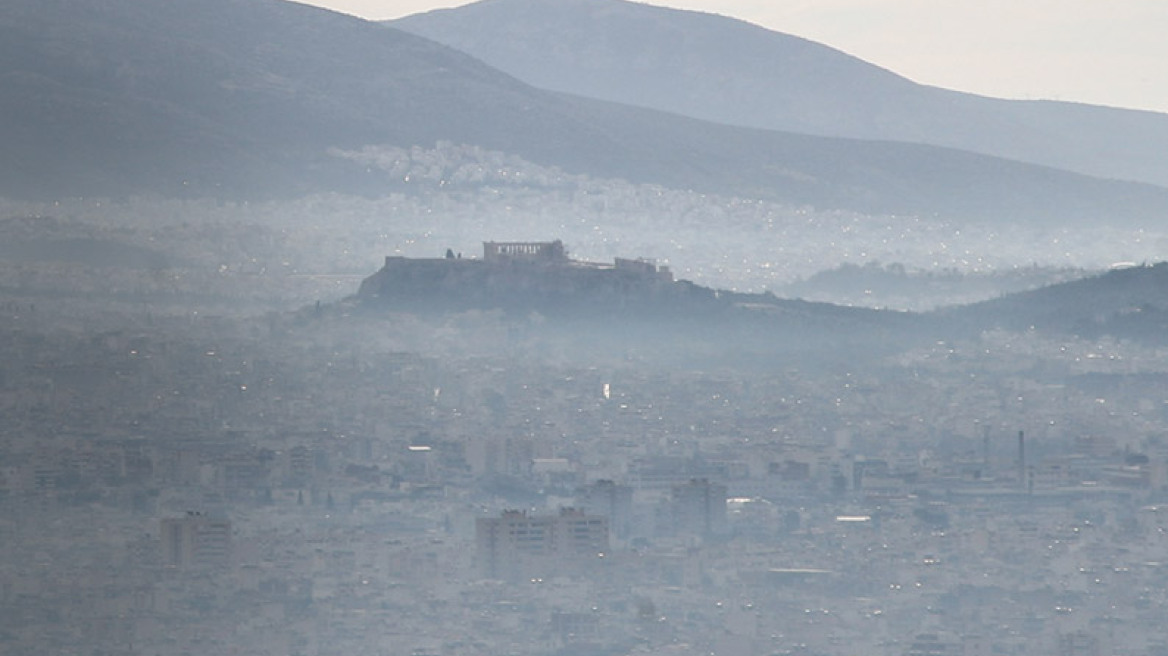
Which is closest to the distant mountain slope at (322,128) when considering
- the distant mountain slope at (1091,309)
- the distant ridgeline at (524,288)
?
the distant ridgeline at (524,288)

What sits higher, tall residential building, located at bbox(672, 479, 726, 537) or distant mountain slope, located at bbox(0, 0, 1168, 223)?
distant mountain slope, located at bbox(0, 0, 1168, 223)

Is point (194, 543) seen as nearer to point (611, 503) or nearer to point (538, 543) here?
point (538, 543)

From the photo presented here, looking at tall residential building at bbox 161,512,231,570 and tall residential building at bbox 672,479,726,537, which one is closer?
tall residential building at bbox 161,512,231,570

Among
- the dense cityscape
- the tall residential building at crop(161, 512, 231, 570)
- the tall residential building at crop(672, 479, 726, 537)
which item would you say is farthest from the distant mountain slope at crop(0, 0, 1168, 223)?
the tall residential building at crop(161, 512, 231, 570)

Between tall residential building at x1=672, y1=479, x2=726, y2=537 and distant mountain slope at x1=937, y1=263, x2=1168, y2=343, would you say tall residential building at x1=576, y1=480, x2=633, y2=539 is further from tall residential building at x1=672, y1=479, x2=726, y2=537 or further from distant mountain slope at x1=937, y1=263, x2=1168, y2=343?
distant mountain slope at x1=937, y1=263, x2=1168, y2=343

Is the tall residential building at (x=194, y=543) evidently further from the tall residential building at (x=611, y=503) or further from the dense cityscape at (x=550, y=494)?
the tall residential building at (x=611, y=503)

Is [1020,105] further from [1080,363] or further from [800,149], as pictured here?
[1080,363]

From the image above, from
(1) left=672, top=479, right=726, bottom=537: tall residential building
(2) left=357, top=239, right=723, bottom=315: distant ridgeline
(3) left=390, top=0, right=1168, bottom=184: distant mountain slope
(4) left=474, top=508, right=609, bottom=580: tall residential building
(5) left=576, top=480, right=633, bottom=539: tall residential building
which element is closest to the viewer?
(4) left=474, top=508, right=609, bottom=580: tall residential building
